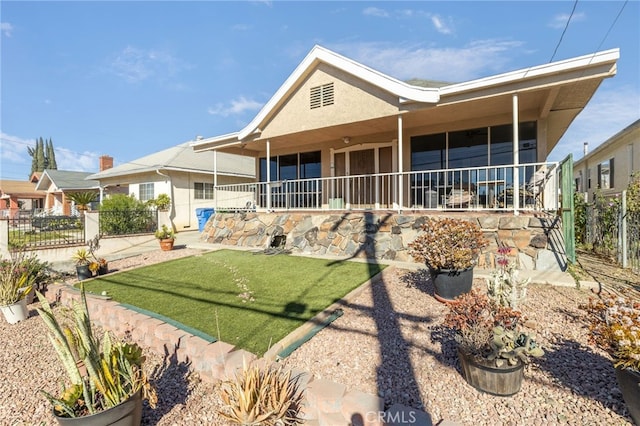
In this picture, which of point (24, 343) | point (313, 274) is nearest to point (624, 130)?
point (313, 274)

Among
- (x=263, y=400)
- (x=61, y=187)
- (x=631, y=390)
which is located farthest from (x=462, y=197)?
(x=61, y=187)

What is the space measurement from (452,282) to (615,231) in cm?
542

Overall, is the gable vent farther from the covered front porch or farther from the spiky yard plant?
the spiky yard plant

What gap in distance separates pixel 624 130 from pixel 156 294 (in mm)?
16055

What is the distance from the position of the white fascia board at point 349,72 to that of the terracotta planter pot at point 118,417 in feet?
23.9

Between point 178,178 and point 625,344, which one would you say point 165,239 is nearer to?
point 178,178

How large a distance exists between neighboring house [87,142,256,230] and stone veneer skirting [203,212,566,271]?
232 inches

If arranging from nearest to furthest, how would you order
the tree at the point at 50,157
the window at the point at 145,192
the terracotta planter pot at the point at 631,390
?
the terracotta planter pot at the point at 631,390 → the window at the point at 145,192 → the tree at the point at 50,157

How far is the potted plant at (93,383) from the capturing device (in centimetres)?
214

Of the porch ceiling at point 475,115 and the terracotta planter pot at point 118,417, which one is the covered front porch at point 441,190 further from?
the terracotta planter pot at point 118,417

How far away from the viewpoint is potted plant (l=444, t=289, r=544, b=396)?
2.24m

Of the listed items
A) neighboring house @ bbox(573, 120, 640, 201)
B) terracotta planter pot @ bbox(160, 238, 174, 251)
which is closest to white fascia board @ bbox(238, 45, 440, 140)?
terracotta planter pot @ bbox(160, 238, 174, 251)

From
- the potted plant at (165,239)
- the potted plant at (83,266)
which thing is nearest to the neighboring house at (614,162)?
the potted plant at (165,239)

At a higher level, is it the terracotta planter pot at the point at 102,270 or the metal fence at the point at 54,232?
the metal fence at the point at 54,232
